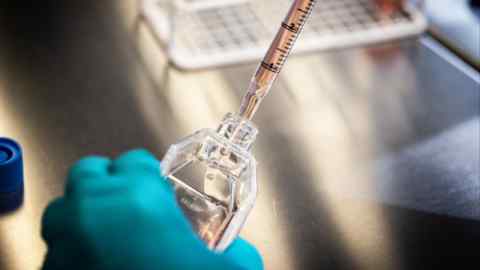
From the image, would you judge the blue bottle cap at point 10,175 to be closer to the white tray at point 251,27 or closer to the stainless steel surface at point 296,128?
the stainless steel surface at point 296,128

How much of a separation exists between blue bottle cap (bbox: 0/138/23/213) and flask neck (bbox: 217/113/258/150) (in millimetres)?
249

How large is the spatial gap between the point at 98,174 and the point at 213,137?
12 cm

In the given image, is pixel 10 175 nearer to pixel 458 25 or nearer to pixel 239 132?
pixel 239 132

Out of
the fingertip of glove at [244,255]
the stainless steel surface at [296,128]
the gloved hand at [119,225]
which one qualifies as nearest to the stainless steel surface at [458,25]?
the stainless steel surface at [296,128]

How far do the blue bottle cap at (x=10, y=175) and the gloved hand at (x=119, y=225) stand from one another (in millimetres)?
235

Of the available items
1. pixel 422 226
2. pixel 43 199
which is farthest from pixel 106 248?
pixel 422 226

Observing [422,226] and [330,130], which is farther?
[330,130]

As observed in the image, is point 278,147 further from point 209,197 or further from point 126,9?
point 126,9

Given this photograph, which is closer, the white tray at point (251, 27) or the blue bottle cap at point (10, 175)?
the blue bottle cap at point (10, 175)

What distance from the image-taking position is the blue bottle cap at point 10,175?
895 mm

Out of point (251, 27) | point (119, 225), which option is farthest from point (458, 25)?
point (119, 225)

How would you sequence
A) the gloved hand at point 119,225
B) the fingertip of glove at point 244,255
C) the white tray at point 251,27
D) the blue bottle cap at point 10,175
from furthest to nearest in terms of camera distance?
1. the white tray at point 251,27
2. the blue bottle cap at point 10,175
3. the fingertip of glove at point 244,255
4. the gloved hand at point 119,225

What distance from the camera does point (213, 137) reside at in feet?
2.46

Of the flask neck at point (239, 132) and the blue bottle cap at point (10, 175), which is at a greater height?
the flask neck at point (239, 132)
